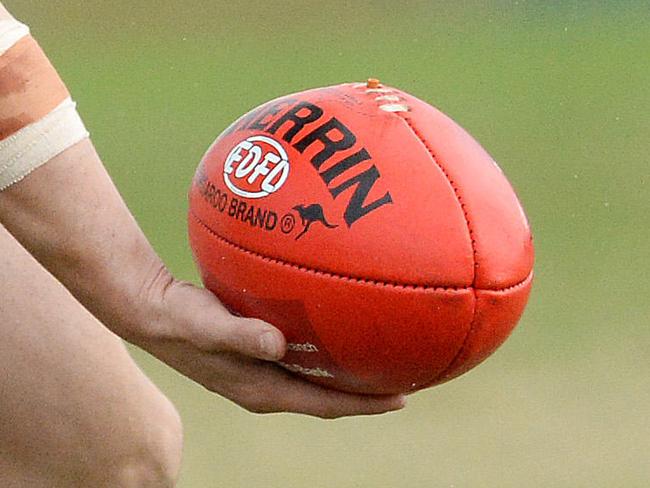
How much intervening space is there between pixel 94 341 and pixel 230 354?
0.53m

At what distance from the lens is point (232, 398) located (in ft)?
7.06

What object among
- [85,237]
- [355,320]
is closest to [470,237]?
[355,320]

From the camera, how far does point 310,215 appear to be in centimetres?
203

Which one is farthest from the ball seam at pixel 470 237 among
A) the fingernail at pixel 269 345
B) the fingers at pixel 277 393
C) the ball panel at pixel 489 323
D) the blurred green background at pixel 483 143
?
the blurred green background at pixel 483 143

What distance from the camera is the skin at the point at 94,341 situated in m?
2.09

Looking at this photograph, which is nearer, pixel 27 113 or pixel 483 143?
pixel 27 113

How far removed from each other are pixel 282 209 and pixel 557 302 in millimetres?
3199

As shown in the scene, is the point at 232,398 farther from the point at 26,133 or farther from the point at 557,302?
the point at 557,302

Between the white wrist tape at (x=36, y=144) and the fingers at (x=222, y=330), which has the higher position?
the white wrist tape at (x=36, y=144)

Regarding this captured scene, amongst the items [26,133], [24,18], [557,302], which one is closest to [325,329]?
[26,133]

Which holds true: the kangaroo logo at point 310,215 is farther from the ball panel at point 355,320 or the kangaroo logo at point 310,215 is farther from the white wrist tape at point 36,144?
the white wrist tape at point 36,144

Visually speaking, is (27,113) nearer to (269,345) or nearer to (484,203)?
(269,345)

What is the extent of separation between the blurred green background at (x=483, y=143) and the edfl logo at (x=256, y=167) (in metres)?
1.74

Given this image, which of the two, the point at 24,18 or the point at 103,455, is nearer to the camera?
the point at 103,455
